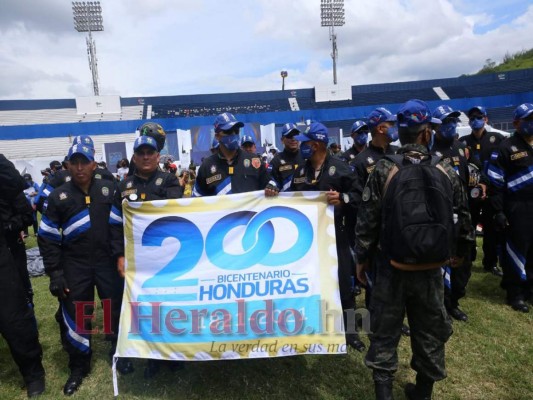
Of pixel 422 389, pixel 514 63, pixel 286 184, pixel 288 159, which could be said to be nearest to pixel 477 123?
pixel 288 159

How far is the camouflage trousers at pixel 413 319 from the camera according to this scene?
250cm

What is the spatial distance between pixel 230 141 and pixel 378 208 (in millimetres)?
1813

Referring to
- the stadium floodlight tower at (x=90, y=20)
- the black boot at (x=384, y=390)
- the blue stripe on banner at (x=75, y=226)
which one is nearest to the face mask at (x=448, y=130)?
the black boot at (x=384, y=390)

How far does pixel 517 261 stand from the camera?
14.5 ft

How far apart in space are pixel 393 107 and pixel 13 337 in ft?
125

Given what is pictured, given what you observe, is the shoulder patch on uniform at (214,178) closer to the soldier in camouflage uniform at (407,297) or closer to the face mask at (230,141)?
the face mask at (230,141)

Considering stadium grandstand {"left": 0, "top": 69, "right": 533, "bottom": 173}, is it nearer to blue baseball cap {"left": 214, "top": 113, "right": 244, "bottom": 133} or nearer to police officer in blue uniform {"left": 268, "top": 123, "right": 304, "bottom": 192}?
police officer in blue uniform {"left": 268, "top": 123, "right": 304, "bottom": 192}

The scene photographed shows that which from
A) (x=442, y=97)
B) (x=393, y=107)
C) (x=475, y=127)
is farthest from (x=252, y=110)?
(x=475, y=127)

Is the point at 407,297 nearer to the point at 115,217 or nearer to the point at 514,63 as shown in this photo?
the point at 115,217

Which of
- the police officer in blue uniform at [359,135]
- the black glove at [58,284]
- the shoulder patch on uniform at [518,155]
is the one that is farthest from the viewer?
the police officer in blue uniform at [359,135]

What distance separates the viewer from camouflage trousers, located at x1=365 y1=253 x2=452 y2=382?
250cm

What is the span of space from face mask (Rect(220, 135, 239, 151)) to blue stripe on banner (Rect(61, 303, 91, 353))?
208 cm

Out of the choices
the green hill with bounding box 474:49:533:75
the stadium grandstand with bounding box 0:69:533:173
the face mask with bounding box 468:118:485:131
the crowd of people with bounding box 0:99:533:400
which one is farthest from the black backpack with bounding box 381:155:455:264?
the green hill with bounding box 474:49:533:75

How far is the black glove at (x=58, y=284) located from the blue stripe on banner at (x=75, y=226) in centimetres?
31
